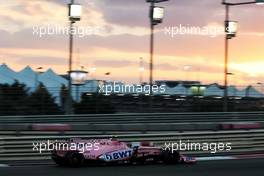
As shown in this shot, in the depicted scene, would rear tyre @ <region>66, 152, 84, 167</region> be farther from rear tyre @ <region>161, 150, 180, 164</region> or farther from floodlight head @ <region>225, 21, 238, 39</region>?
floodlight head @ <region>225, 21, 238, 39</region>

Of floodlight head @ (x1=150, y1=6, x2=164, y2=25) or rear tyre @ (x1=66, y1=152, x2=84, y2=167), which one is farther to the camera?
floodlight head @ (x1=150, y1=6, x2=164, y2=25)

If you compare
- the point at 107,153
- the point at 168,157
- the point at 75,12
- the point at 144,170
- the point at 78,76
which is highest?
the point at 75,12

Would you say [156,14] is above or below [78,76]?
above

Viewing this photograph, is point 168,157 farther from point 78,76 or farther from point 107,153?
point 78,76

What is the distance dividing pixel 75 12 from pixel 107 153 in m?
7.90

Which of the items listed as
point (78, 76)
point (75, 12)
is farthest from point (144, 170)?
point (78, 76)

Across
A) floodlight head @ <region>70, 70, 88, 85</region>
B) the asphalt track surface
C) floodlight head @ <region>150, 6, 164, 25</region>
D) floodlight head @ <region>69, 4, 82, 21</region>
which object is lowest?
the asphalt track surface

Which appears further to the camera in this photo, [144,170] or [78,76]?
[78,76]

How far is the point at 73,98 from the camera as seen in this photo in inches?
1070

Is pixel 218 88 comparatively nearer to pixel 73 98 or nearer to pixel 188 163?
pixel 73 98

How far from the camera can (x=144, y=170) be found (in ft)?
52.6

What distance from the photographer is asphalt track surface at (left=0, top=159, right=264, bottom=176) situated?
49.5ft

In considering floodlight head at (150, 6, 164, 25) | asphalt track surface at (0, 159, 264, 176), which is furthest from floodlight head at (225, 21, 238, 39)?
asphalt track surface at (0, 159, 264, 176)

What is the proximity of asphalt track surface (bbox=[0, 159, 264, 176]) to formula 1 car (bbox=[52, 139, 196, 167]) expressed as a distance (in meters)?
0.26
